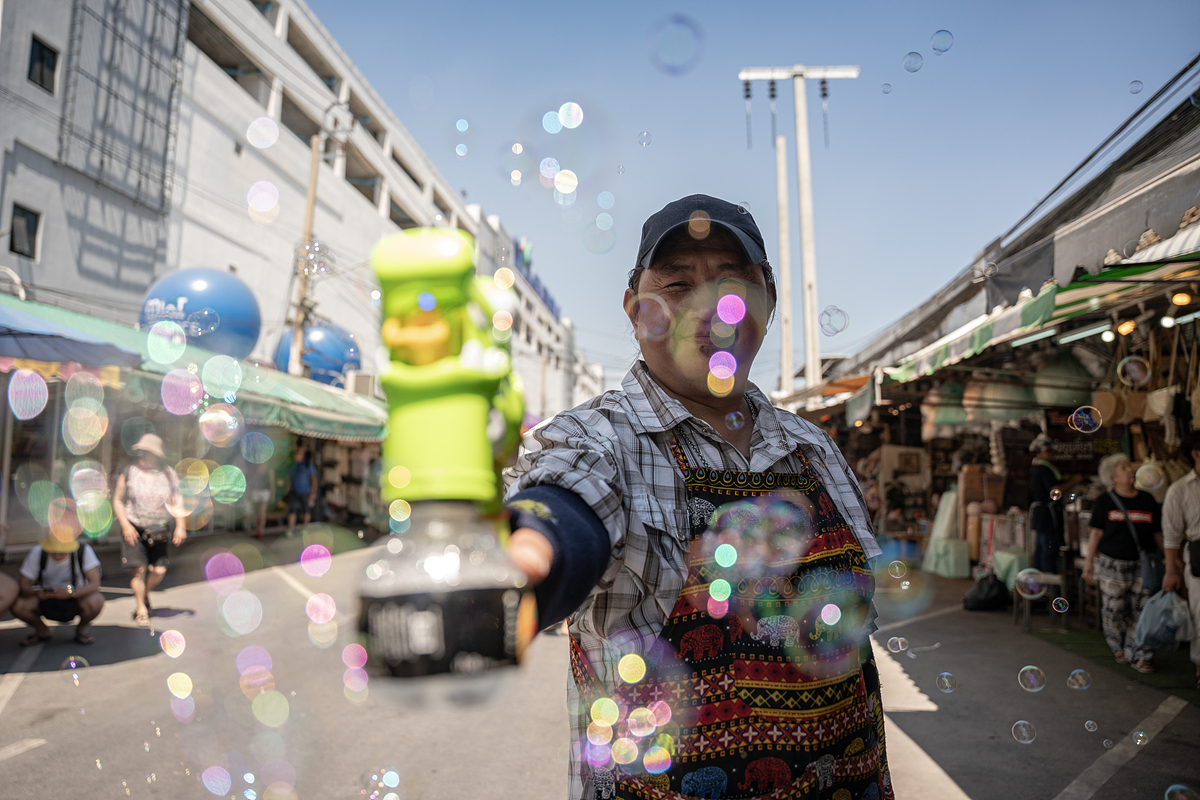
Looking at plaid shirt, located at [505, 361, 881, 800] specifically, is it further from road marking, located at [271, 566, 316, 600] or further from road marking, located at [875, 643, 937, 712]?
road marking, located at [271, 566, 316, 600]

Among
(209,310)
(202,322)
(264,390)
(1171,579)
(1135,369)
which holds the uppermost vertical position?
(209,310)

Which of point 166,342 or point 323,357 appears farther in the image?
point 323,357

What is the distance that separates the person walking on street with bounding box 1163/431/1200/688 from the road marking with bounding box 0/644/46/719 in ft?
26.5

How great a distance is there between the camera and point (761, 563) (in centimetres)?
127

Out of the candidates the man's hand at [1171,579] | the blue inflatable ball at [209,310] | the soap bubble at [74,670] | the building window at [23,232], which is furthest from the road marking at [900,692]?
the building window at [23,232]

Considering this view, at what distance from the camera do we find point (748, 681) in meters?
1.24

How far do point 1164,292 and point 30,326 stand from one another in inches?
371

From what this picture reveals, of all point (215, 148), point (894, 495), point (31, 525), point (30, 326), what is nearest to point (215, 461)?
point (31, 525)

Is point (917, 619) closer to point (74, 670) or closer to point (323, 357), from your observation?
point (74, 670)

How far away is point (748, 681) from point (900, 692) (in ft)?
14.8

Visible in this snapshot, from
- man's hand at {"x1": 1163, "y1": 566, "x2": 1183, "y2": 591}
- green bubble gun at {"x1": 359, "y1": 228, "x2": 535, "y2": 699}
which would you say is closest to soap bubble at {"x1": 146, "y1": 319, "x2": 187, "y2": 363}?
green bubble gun at {"x1": 359, "y1": 228, "x2": 535, "y2": 699}

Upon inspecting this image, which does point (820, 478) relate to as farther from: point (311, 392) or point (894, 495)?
point (894, 495)

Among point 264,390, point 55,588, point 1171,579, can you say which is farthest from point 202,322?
point 1171,579

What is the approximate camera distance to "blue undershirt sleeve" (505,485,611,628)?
75cm
